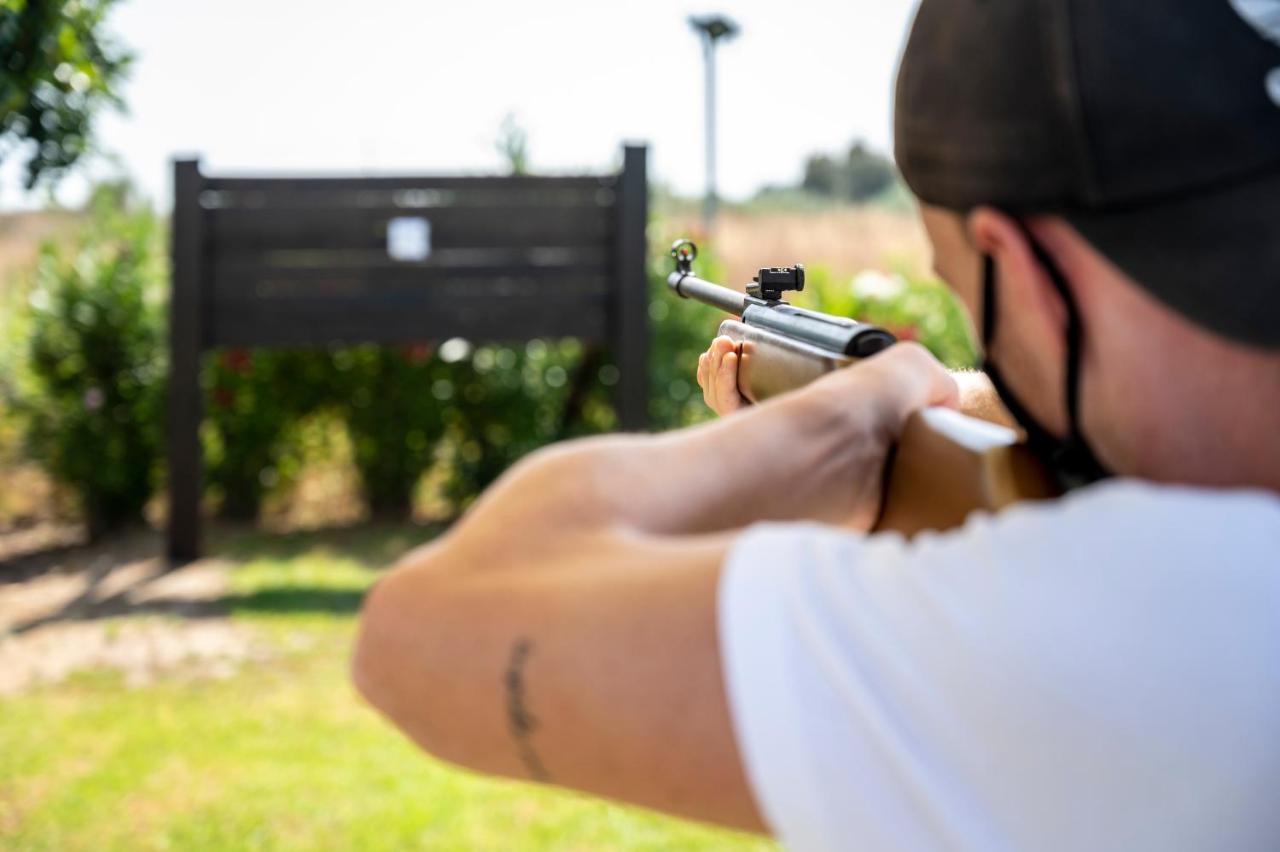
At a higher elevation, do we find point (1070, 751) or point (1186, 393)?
point (1186, 393)

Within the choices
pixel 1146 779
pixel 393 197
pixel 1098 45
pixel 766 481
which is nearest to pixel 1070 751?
pixel 1146 779

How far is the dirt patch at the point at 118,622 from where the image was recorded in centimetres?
564

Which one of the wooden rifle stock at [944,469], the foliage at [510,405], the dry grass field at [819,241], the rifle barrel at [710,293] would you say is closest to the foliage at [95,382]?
the foliage at [510,405]

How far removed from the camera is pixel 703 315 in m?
9.02

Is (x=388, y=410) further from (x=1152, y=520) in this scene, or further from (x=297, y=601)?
(x=1152, y=520)

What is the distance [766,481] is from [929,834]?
1.36 feet

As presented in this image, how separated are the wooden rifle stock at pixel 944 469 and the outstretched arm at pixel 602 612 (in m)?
0.08

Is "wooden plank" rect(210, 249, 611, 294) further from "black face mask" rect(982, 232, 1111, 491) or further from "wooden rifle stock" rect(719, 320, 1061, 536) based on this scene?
"black face mask" rect(982, 232, 1111, 491)

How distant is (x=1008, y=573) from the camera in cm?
99

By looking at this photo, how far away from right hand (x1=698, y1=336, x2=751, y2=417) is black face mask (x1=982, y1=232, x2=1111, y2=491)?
636 millimetres

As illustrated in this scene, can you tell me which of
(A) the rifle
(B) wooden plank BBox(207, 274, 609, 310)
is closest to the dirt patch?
(B) wooden plank BBox(207, 274, 609, 310)

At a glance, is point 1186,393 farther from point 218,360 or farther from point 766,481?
point 218,360

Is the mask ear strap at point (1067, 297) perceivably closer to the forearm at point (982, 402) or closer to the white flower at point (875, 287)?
the forearm at point (982, 402)

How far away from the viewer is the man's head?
106cm
